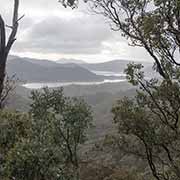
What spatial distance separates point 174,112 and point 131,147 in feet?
11.9

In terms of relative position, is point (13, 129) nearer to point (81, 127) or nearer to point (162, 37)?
point (162, 37)

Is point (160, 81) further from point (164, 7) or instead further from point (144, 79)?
point (164, 7)

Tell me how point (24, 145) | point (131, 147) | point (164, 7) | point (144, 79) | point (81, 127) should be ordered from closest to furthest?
point (24, 145) → point (164, 7) → point (144, 79) → point (131, 147) → point (81, 127)

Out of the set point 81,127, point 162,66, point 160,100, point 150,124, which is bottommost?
point 81,127

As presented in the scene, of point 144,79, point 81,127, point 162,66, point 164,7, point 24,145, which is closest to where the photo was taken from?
point 24,145

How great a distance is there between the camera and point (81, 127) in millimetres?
28047

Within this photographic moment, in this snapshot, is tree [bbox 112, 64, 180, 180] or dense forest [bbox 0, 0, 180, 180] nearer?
dense forest [bbox 0, 0, 180, 180]

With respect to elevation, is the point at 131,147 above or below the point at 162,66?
below

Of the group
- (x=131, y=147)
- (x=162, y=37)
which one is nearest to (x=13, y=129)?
(x=131, y=147)

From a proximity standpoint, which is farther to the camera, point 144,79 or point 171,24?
point 144,79

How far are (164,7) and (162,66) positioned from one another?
8.07ft

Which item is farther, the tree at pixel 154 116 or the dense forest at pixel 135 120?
the tree at pixel 154 116

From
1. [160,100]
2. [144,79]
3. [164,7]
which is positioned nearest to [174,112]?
[160,100]

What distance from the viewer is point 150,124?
54.0 feet
